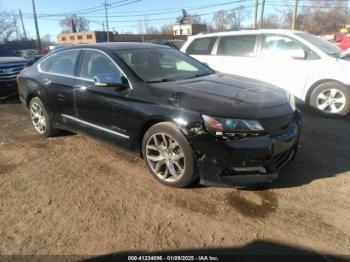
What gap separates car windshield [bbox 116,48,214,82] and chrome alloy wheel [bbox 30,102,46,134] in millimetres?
2065

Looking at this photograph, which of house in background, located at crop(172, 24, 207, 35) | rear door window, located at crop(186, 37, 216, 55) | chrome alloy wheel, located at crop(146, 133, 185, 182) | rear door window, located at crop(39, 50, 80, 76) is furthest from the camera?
house in background, located at crop(172, 24, 207, 35)

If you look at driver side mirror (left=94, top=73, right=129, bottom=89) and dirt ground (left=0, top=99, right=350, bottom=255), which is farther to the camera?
driver side mirror (left=94, top=73, right=129, bottom=89)

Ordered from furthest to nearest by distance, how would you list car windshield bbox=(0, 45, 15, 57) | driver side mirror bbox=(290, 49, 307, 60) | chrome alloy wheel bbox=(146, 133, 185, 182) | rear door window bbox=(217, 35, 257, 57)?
car windshield bbox=(0, 45, 15, 57) → rear door window bbox=(217, 35, 257, 57) → driver side mirror bbox=(290, 49, 307, 60) → chrome alloy wheel bbox=(146, 133, 185, 182)

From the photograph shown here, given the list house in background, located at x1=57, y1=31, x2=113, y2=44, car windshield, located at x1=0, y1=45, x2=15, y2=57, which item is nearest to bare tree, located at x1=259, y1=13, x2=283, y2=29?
house in background, located at x1=57, y1=31, x2=113, y2=44

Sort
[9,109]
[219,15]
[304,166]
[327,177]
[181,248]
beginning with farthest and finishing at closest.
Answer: [219,15]
[9,109]
[304,166]
[327,177]
[181,248]

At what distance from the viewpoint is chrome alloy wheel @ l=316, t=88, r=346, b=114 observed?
21.0ft

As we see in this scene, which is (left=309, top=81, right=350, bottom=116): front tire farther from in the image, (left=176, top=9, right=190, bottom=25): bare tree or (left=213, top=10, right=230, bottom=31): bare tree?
(left=176, top=9, right=190, bottom=25): bare tree

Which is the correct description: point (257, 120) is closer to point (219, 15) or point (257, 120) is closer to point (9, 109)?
point (9, 109)

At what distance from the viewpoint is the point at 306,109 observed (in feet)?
23.4

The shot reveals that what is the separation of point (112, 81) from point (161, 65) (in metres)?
0.83

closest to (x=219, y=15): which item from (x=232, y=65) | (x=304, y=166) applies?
(x=232, y=65)

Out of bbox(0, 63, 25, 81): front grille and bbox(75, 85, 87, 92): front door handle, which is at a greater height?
bbox(75, 85, 87, 92): front door handle

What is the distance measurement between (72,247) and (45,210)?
2.50ft

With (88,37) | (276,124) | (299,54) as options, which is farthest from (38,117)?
(88,37)
